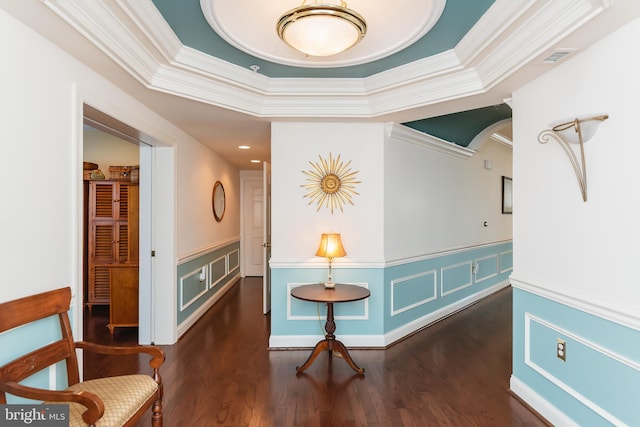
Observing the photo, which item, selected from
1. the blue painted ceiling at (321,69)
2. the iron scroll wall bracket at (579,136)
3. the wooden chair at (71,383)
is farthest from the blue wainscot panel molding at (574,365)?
the wooden chair at (71,383)

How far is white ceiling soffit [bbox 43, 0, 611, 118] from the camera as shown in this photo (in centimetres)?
177

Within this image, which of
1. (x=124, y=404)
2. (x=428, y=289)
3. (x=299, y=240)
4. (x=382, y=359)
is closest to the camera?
(x=124, y=404)

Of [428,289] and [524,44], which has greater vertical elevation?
[524,44]

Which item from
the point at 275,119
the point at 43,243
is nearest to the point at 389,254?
the point at 275,119

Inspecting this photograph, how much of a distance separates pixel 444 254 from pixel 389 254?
1.12 m

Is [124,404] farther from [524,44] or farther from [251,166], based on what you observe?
[251,166]

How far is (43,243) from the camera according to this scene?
1847mm

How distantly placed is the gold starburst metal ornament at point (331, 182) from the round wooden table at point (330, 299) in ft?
2.55

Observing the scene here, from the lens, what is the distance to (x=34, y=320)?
171 cm

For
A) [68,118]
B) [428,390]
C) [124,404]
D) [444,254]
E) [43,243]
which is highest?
[68,118]

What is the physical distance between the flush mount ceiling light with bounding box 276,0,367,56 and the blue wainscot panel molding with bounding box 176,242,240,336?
108 inches

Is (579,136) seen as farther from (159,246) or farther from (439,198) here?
(159,246)

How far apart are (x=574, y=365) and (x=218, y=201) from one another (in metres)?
4.60

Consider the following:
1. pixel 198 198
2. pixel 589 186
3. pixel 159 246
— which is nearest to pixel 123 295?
pixel 159 246
